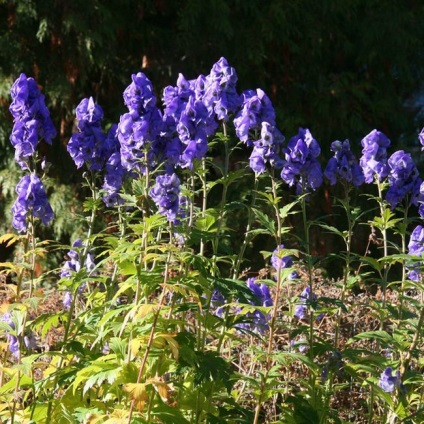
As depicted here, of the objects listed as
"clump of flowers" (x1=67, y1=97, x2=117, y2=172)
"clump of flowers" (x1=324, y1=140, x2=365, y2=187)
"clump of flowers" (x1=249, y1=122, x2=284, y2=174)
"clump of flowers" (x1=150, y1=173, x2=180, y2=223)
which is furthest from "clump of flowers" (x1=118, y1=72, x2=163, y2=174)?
"clump of flowers" (x1=324, y1=140, x2=365, y2=187)

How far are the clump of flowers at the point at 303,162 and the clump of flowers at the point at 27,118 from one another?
97 centimetres

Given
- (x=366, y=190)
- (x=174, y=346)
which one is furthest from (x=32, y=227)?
(x=366, y=190)

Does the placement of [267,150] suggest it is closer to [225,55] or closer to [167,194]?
[167,194]

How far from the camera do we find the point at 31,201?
3.65m

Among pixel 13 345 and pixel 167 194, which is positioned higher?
pixel 167 194

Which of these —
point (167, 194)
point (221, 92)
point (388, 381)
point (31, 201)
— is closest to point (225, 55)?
point (221, 92)

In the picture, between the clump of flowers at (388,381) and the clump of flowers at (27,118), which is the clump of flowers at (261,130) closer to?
the clump of flowers at (27,118)

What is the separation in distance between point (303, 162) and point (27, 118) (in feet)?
3.69

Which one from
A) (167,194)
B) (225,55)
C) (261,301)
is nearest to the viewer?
(167,194)

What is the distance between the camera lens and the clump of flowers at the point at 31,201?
3639 millimetres

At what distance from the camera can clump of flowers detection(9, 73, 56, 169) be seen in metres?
3.70

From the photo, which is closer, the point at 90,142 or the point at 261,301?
the point at 90,142

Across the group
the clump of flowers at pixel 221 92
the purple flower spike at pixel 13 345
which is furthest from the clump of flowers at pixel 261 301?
the purple flower spike at pixel 13 345

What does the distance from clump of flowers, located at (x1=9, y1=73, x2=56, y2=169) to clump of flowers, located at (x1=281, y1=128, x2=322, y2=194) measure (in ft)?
3.20
